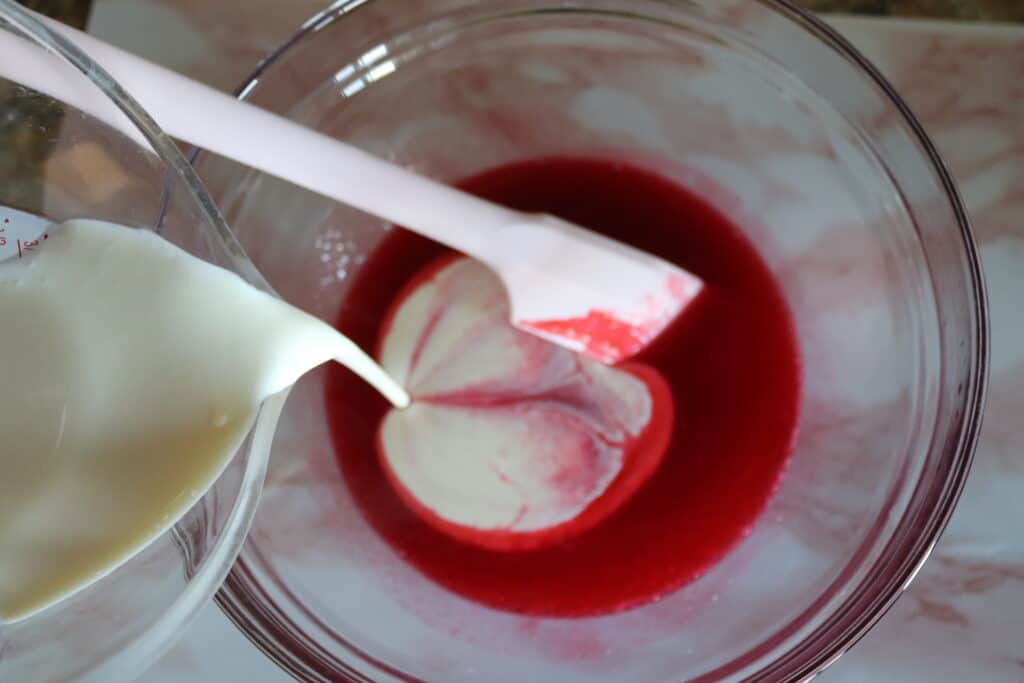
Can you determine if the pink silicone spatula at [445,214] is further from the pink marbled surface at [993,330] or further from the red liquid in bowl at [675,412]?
the pink marbled surface at [993,330]

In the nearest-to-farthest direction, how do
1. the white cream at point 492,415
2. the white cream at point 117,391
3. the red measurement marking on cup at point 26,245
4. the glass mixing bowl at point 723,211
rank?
the white cream at point 117,391 < the red measurement marking on cup at point 26,245 < the glass mixing bowl at point 723,211 < the white cream at point 492,415

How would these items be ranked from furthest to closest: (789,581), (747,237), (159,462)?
(747,237)
(789,581)
(159,462)

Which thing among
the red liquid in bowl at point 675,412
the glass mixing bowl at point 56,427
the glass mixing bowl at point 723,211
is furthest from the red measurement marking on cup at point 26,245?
the red liquid in bowl at point 675,412

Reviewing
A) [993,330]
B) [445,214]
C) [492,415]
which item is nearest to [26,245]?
[445,214]

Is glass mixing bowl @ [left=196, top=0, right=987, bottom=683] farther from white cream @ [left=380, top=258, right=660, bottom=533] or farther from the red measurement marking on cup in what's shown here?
the red measurement marking on cup

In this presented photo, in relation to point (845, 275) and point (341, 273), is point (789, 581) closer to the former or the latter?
point (845, 275)

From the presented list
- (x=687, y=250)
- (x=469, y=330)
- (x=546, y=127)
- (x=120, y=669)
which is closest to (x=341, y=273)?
(x=469, y=330)
